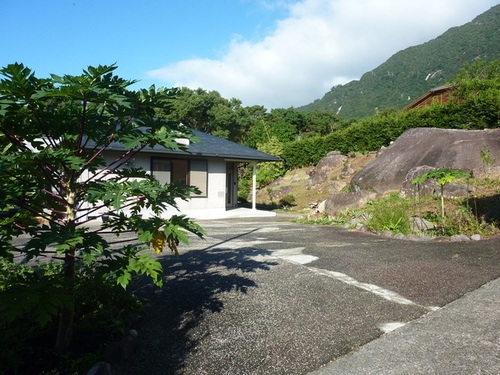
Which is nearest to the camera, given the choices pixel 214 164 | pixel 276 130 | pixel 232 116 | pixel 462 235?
pixel 462 235

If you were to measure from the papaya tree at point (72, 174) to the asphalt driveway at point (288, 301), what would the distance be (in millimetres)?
881

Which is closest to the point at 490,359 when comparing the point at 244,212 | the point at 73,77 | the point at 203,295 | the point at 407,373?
the point at 407,373

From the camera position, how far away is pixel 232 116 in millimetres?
36844

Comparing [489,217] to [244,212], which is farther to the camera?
[244,212]

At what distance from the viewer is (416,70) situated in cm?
7831

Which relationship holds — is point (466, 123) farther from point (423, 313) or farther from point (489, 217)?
point (423, 313)

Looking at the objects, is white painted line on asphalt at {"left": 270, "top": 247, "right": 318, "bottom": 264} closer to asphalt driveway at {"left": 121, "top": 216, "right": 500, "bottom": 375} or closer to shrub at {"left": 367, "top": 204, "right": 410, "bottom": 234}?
asphalt driveway at {"left": 121, "top": 216, "right": 500, "bottom": 375}

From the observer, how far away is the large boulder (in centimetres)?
1245

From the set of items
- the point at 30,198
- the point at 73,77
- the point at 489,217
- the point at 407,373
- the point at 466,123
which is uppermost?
the point at 466,123

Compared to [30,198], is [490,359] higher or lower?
lower

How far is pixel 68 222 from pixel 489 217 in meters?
8.42

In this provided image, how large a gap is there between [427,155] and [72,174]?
14412 millimetres

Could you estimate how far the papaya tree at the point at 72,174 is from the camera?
6.51 ft

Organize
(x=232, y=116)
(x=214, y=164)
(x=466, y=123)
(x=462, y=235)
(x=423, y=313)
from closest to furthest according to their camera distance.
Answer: (x=423, y=313)
(x=462, y=235)
(x=214, y=164)
(x=466, y=123)
(x=232, y=116)
